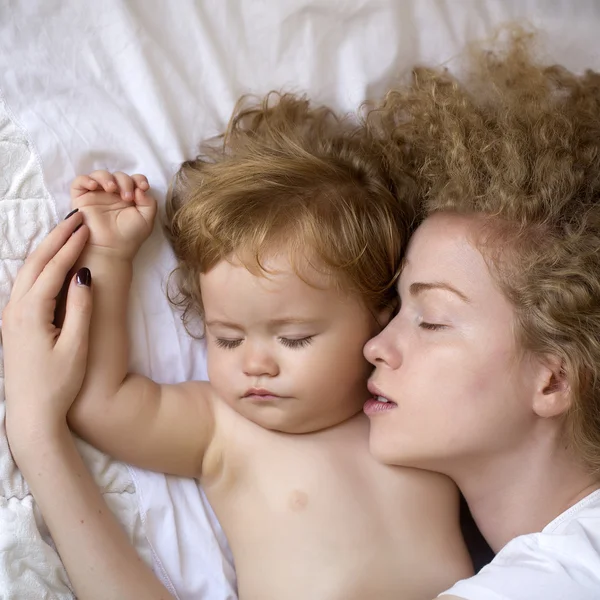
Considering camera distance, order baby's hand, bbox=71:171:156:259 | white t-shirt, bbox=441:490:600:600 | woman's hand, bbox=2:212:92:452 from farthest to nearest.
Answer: baby's hand, bbox=71:171:156:259, woman's hand, bbox=2:212:92:452, white t-shirt, bbox=441:490:600:600

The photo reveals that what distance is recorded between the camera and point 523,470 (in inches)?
54.8

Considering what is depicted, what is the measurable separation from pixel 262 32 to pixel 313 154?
0.33 metres

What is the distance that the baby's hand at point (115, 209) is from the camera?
4.67ft

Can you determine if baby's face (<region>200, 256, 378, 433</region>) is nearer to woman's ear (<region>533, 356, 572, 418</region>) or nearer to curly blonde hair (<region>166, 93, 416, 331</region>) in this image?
curly blonde hair (<region>166, 93, 416, 331</region>)

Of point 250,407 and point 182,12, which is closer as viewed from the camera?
point 250,407

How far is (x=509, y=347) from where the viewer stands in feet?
4.28

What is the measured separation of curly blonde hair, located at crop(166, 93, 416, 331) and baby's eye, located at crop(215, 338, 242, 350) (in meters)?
0.11

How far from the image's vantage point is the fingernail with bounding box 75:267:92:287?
4.44 ft

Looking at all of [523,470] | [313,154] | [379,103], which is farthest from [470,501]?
[379,103]

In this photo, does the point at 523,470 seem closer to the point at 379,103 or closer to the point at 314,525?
the point at 314,525

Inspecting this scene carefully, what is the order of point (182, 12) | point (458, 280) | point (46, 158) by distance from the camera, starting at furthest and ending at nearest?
1. point (182, 12)
2. point (46, 158)
3. point (458, 280)

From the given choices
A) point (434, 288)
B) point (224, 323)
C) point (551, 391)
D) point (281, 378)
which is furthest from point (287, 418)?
point (551, 391)

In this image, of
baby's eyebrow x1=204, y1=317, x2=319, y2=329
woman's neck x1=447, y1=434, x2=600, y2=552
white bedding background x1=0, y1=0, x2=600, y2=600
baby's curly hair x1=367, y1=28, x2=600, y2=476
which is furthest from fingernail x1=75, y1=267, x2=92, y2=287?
woman's neck x1=447, y1=434, x2=600, y2=552

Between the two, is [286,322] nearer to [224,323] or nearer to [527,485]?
[224,323]
